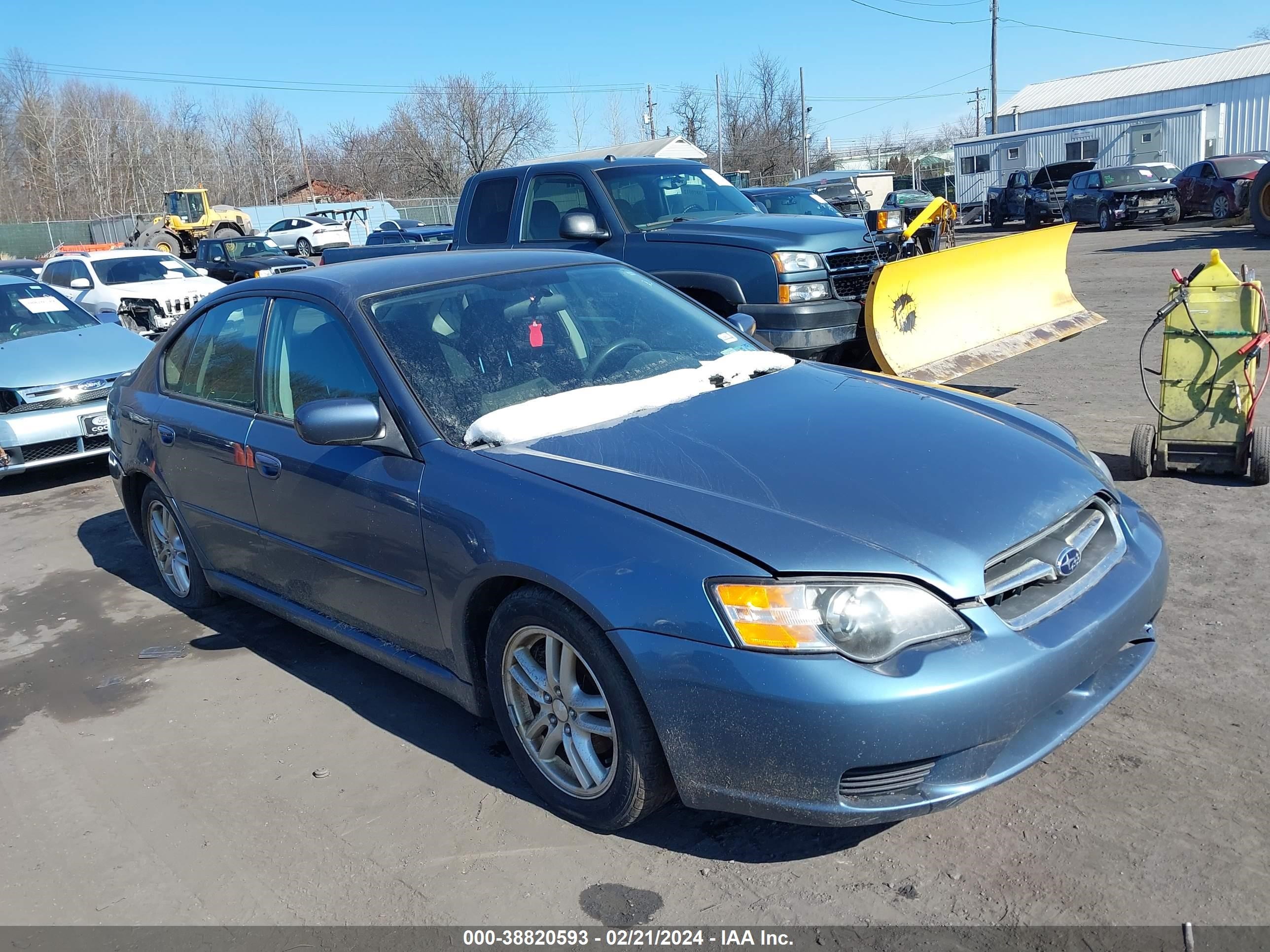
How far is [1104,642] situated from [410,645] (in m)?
2.22

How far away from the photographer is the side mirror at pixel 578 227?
7.82 metres

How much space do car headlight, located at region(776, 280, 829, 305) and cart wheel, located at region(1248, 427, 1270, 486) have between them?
2984mm

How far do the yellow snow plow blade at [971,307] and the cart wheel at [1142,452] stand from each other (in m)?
1.52

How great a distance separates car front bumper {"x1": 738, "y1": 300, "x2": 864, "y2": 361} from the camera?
290 inches

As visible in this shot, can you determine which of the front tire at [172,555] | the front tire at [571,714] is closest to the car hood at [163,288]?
the front tire at [172,555]

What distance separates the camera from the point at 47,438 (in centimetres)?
782

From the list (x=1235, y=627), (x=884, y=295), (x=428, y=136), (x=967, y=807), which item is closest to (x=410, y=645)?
(x=967, y=807)

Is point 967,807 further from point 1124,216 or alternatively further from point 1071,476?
point 1124,216

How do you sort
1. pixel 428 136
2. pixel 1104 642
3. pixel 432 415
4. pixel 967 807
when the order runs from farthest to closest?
pixel 428 136 < pixel 432 415 < pixel 967 807 < pixel 1104 642

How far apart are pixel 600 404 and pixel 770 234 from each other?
14.6ft

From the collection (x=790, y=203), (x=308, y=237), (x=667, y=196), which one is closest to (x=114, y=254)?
(x=790, y=203)

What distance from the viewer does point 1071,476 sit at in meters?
3.22

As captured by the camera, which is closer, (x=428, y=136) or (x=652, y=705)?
(x=652, y=705)

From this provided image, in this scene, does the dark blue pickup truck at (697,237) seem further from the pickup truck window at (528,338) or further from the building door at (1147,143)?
the building door at (1147,143)
